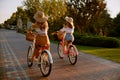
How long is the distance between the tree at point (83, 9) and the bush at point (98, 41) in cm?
1749

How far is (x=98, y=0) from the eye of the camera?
45.7 metres

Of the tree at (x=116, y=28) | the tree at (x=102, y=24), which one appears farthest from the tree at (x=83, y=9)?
the tree at (x=116, y=28)

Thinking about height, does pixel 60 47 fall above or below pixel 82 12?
below

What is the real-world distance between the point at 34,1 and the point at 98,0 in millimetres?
8965

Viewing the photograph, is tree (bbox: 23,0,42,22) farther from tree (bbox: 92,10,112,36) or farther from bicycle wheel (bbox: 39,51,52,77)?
bicycle wheel (bbox: 39,51,52,77)

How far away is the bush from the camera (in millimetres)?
23531

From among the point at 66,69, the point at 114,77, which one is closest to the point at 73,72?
the point at 66,69

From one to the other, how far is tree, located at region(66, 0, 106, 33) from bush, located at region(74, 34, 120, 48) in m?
17.5

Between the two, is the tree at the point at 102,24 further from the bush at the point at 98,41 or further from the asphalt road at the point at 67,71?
the asphalt road at the point at 67,71

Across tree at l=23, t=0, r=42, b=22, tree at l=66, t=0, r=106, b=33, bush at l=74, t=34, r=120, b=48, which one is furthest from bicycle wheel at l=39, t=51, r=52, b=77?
tree at l=66, t=0, r=106, b=33

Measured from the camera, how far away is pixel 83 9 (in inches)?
1793

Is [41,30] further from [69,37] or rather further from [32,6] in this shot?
[32,6]

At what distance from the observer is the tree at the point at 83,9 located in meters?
45.4

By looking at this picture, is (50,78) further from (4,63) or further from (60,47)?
(60,47)
